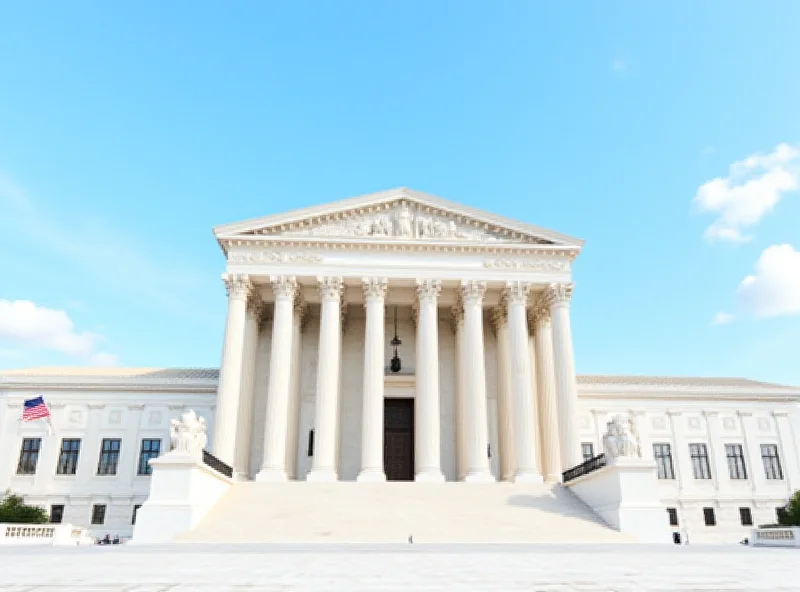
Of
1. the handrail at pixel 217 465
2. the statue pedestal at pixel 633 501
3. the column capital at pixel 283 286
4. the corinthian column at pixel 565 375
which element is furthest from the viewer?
the column capital at pixel 283 286

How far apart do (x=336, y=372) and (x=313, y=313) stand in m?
7.34

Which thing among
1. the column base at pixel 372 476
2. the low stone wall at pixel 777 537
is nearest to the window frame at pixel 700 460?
the low stone wall at pixel 777 537

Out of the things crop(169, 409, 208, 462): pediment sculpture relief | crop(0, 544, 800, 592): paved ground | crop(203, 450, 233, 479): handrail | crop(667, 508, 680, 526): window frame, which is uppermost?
crop(169, 409, 208, 462): pediment sculpture relief

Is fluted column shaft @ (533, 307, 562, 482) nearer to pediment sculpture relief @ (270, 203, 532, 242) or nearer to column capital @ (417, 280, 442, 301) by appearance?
pediment sculpture relief @ (270, 203, 532, 242)

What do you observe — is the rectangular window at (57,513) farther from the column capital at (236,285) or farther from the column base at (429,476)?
the column base at (429,476)

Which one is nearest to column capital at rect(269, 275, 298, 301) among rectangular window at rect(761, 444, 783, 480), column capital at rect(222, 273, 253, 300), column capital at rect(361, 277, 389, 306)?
column capital at rect(222, 273, 253, 300)

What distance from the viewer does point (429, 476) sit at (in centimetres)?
2853

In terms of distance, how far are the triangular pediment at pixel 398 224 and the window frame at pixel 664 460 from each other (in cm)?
1549

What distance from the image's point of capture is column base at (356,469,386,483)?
28172 mm

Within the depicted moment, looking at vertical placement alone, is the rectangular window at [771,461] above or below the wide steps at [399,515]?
above

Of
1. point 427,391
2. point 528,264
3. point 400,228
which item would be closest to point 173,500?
point 427,391

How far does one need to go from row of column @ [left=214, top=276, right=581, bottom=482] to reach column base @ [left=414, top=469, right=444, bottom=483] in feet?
0.16

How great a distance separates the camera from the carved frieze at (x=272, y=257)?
3231 centimetres

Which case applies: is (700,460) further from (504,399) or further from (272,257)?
(272,257)
